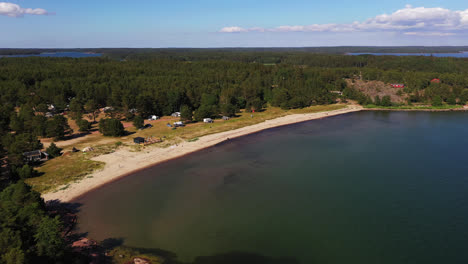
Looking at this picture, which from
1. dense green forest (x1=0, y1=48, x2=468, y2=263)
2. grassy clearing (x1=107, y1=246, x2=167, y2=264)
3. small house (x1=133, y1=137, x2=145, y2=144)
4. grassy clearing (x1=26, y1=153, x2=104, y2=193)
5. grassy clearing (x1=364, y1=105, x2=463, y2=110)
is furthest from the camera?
grassy clearing (x1=364, y1=105, x2=463, y2=110)

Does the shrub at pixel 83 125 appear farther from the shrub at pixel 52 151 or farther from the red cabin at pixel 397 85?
the red cabin at pixel 397 85

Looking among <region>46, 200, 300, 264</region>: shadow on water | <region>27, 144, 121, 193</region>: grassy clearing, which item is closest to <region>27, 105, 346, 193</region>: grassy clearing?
<region>27, 144, 121, 193</region>: grassy clearing

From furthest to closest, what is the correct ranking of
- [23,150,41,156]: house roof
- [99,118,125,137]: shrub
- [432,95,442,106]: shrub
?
1. [432,95,442,106]: shrub
2. [99,118,125,137]: shrub
3. [23,150,41,156]: house roof

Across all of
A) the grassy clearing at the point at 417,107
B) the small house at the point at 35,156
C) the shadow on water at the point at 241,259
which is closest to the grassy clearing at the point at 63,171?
the small house at the point at 35,156

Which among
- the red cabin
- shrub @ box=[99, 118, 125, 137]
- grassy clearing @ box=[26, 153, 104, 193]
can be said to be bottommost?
grassy clearing @ box=[26, 153, 104, 193]

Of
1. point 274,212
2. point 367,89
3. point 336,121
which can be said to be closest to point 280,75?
point 367,89

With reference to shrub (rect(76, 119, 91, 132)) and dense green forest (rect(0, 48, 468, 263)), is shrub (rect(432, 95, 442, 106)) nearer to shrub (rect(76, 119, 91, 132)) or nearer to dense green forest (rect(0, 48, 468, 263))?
dense green forest (rect(0, 48, 468, 263))

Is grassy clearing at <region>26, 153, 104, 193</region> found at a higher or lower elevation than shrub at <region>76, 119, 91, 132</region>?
lower
